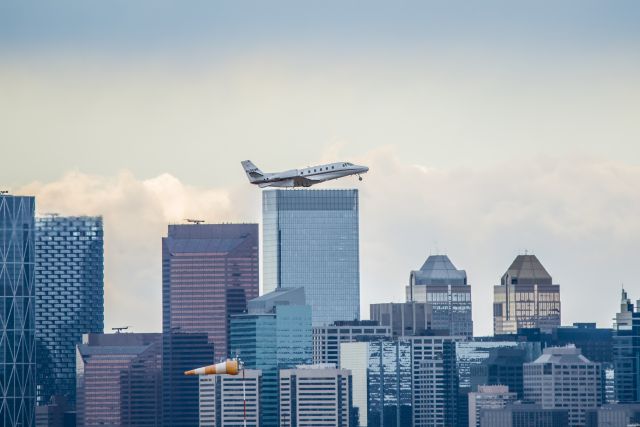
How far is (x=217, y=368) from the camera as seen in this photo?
129375 mm
